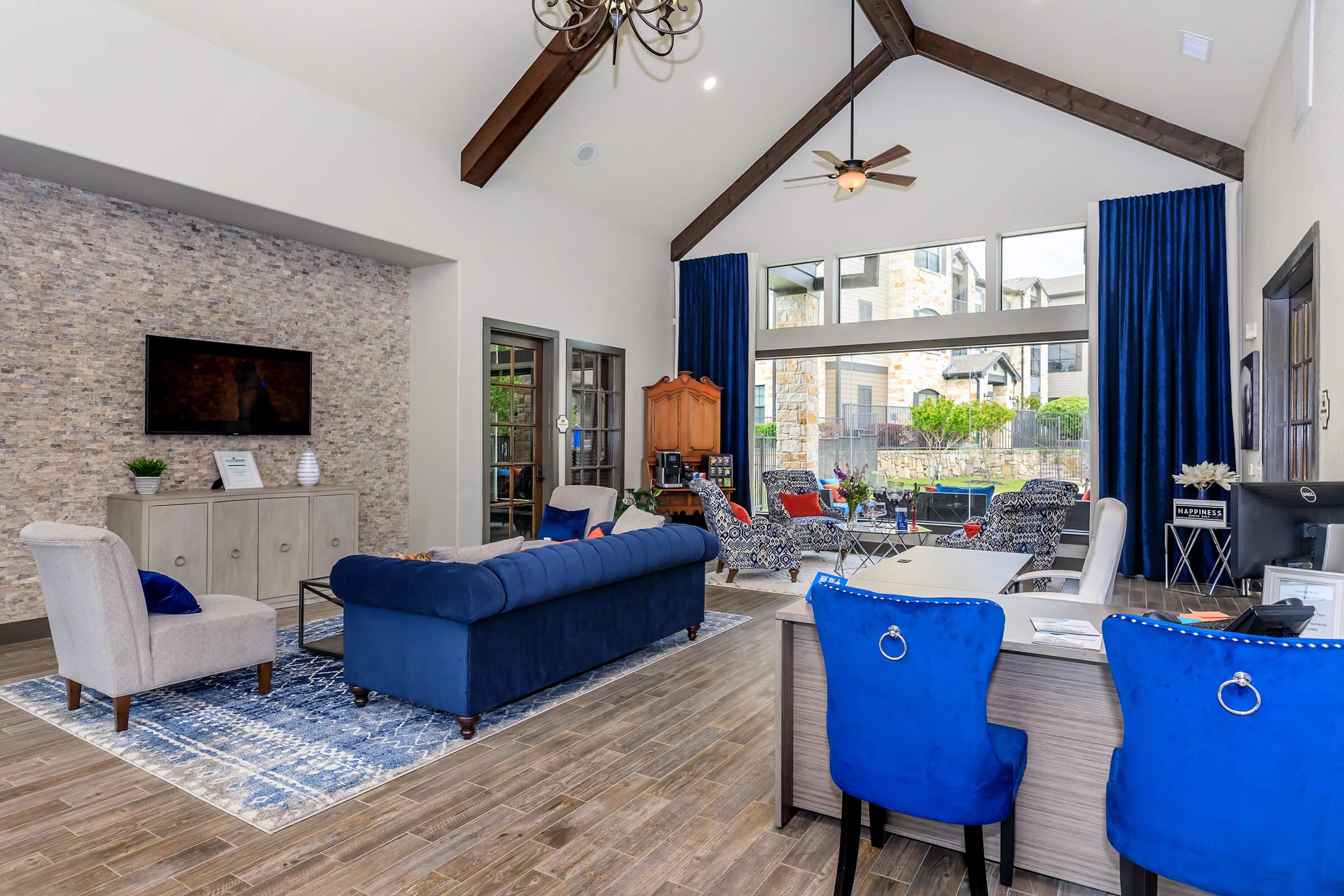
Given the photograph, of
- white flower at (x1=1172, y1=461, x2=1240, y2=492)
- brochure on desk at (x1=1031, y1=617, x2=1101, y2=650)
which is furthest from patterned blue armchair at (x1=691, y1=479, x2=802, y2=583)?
brochure on desk at (x1=1031, y1=617, x2=1101, y2=650)

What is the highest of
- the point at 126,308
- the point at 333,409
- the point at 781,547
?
the point at 126,308

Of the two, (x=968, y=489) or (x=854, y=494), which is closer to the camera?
(x=854, y=494)

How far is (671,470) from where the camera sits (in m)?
8.52

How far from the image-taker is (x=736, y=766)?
3.08 meters

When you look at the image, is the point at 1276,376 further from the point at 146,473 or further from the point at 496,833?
the point at 146,473

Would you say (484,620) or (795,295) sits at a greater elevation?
(795,295)

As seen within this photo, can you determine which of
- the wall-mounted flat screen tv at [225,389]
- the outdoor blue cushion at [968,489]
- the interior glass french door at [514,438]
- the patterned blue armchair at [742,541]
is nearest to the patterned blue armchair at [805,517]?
the patterned blue armchair at [742,541]

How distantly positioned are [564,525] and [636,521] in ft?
4.61

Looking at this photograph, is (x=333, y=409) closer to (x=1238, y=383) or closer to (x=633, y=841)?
(x=633, y=841)

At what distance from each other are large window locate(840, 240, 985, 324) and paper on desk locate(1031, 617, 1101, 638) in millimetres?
6168

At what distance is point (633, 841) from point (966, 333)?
6.66 metres

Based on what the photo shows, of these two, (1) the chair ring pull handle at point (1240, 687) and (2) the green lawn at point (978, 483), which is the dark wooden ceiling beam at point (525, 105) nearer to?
(2) the green lawn at point (978, 483)

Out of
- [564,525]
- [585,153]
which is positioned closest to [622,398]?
[585,153]

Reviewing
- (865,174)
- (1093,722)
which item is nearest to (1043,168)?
(865,174)
